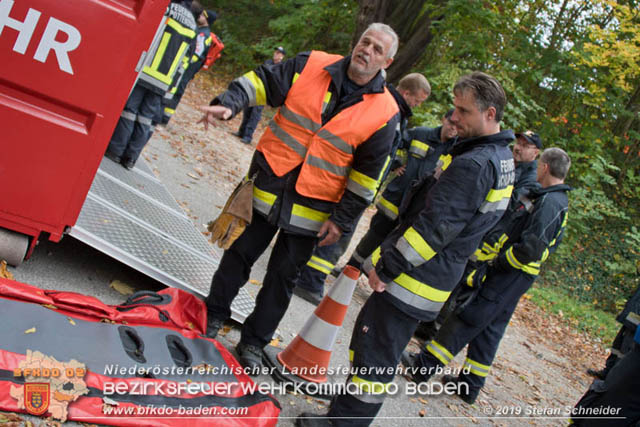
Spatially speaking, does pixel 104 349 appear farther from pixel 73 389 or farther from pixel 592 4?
pixel 592 4

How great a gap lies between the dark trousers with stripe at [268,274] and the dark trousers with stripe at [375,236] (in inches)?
91.8

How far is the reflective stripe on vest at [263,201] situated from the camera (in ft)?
10.9

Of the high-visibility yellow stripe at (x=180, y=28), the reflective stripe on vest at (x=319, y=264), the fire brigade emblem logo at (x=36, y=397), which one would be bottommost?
the fire brigade emblem logo at (x=36, y=397)

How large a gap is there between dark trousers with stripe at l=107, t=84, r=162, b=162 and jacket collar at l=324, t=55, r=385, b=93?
3.50m

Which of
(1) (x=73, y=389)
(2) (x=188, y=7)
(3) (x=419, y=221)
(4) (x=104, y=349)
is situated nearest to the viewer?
(1) (x=73, y=389)

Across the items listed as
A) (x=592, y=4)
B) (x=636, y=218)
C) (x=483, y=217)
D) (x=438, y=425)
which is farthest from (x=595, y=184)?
(x=483, y=217)

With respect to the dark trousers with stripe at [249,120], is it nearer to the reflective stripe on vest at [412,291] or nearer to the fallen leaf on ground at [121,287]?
the fallen leaf on ground at [121,287]

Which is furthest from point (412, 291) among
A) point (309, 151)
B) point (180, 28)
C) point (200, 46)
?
point (200, 46)

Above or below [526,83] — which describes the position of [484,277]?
below

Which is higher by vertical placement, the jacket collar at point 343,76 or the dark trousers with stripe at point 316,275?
the jacket collar at point 343,76

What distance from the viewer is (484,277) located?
16.2 ft

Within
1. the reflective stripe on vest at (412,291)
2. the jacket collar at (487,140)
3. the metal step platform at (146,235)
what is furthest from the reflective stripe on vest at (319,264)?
the jacket collar at (487,140)

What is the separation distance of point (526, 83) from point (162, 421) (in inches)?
502

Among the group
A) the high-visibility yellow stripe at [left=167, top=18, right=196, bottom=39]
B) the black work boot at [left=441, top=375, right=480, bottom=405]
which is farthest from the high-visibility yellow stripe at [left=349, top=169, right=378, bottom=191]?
the high-visibility yellow stripe at [left=167, top=18, right=196, bottom=39]
